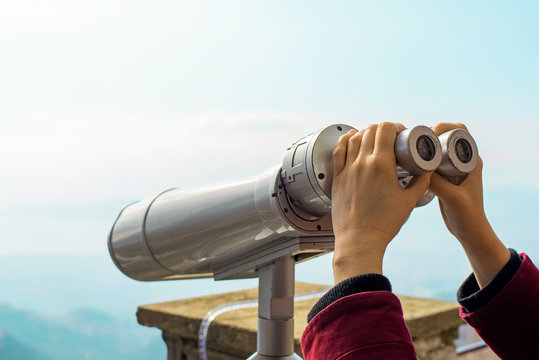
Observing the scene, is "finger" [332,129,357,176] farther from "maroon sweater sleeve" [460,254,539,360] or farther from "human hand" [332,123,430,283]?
"maroon sweater sleeve" [460,254,539,360]

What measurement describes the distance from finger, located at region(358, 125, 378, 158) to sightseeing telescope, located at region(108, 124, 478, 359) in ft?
0.06

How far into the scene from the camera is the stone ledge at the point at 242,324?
111 cm

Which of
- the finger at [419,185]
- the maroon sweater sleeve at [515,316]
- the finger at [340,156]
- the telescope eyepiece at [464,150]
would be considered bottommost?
the maroon sweater sleeve at [515,316]

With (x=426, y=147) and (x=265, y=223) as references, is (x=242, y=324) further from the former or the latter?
(x=426, y=147)

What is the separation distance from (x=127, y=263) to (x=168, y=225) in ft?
0.45

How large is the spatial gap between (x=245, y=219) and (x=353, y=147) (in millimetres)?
211

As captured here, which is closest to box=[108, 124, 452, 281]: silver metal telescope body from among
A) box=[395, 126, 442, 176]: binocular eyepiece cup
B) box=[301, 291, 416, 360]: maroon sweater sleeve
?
box=[395, 126, 442, 176]: binocular eyepiece cup

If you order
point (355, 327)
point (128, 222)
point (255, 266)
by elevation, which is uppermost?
point (128, 222)

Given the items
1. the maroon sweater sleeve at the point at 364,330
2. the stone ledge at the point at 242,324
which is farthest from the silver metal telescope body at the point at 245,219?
the stone ledge at the point at 242,324

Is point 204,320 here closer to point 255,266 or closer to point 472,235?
point 255,266

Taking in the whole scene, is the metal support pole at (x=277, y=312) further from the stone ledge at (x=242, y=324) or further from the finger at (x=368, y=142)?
the stone ledge at (x=242, y=324)

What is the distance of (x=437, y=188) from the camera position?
460 millimetres

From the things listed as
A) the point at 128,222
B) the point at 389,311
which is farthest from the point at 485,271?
the point at 128,222

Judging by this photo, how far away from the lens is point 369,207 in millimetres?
402
